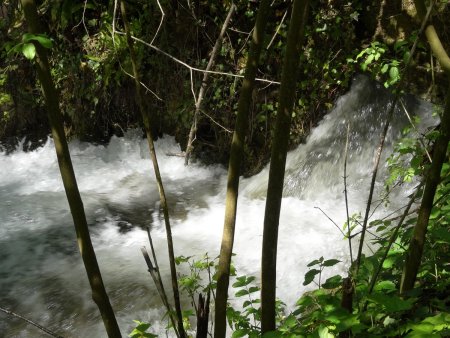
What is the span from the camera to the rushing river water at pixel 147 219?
337 cm

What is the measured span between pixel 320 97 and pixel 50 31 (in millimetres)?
3418

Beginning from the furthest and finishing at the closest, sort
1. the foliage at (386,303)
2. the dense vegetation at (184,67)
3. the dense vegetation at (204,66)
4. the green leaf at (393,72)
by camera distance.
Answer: the dense vegetation at (184,67) → the dense vegetation at (204,66) → the green leaf at (393,72) → the foliage at (386,303)

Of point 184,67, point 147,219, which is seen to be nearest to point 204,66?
point 184,67

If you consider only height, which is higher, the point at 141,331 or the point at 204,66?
the point at 204,66

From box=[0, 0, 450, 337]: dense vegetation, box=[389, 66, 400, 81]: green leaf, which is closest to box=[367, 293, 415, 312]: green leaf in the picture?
box=[0, 0, 450, 337]: dense vegetation

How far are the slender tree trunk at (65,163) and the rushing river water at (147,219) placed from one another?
5.99 feet

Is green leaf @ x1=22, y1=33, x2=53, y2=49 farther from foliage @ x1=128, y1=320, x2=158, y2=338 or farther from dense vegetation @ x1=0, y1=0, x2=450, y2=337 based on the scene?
dense vegetation @ x1=0, y1=0, x2=450, y2=337

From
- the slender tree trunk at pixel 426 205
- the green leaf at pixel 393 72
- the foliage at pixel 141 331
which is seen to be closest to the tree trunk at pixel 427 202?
the slender tree trunk at pixel 426 205

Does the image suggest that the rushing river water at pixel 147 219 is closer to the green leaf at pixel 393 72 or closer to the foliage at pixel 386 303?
the green leaf at pixel 393 72

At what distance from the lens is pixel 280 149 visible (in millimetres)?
1181

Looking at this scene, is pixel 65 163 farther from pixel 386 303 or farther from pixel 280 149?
pixel 386 303

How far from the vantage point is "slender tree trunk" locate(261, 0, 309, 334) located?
1.12m

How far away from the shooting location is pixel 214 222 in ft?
14.9

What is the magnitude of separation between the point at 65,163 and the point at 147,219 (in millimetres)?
3753
